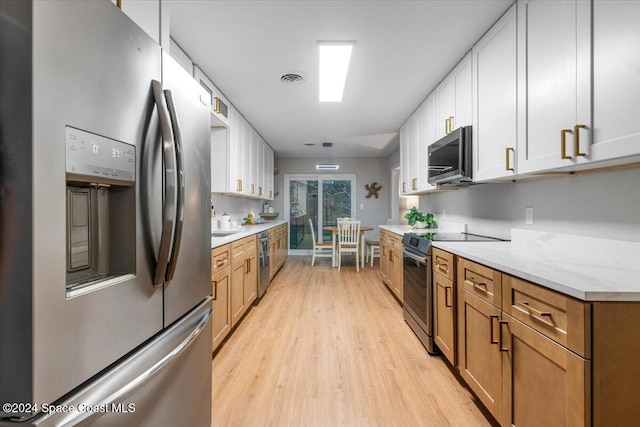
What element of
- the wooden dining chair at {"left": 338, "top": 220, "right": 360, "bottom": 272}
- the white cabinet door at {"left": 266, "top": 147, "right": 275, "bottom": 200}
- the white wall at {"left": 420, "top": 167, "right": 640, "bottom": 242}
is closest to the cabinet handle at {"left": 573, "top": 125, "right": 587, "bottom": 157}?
the white wall at {"left": 420, "top": 167, "right": 640, "bottom": 242}

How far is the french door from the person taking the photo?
736 centimetres

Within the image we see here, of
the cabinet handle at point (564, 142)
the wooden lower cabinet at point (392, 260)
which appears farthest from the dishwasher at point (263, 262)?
the cabinet handle at point (564, 142)

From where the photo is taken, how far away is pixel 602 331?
0.96m

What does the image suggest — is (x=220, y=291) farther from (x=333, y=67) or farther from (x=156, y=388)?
(x=333, y=67)

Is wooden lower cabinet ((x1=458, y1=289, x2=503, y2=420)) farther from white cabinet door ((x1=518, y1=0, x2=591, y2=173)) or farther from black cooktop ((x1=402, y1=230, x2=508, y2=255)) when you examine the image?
white cabinet door ((x1=518, y1=0, x2=591, y2=173))

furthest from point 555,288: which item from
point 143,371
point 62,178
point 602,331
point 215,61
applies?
point 215,61

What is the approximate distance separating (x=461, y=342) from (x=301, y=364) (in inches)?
43.2

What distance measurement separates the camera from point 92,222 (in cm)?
77

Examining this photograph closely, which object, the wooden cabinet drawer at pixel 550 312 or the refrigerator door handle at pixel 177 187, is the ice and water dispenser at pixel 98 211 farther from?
the wooden cabinet drawer at pixel 550 312

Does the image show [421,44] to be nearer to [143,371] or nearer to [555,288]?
[555,288]

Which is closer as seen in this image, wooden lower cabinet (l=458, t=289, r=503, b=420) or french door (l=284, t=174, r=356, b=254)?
wooden lower cabinet (l=458, t=289, r=503, b=420)

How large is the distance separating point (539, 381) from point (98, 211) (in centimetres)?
161

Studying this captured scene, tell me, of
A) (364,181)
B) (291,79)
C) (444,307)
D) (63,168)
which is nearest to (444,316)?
(444,307)

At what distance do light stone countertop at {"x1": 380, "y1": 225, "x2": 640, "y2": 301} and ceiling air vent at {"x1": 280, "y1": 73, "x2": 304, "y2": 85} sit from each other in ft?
6.59
